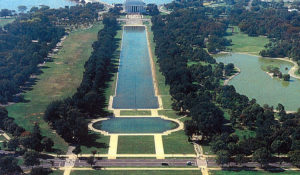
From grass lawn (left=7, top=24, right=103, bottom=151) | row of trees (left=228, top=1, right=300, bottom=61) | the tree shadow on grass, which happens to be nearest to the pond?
the tree shadow on grass

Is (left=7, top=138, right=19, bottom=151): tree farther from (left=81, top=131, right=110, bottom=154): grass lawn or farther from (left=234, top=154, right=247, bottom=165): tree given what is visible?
(left=234, top=154, right=247, bottom=165): tree

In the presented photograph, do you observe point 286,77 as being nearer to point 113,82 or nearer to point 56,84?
point 113,82

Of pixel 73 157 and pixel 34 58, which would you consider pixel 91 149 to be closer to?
pixel 73 157

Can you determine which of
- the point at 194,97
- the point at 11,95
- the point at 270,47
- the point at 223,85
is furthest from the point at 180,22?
the point at 11,95

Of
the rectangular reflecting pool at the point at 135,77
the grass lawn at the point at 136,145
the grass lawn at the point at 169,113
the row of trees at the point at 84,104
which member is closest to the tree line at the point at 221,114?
the grass lawn at the point at 169,113

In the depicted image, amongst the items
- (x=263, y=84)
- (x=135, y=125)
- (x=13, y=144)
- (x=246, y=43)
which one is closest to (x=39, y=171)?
(x=13, y=144)

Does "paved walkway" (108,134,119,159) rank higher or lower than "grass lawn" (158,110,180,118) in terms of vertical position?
lower

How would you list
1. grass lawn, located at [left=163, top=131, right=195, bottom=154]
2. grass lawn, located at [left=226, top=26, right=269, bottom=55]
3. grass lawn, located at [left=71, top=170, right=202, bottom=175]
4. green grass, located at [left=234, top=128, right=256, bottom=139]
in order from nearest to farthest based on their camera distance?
grass lawn, located at [left=71, top=170, right=202, bottom=175], grass lawn, located at [left=163, top=131, right=195, bottom=154], green grass, located at [left=234, top=128, right=256, bottom=139], grass lawn, located at [left=226, top=26, right=269, bottom=55]
